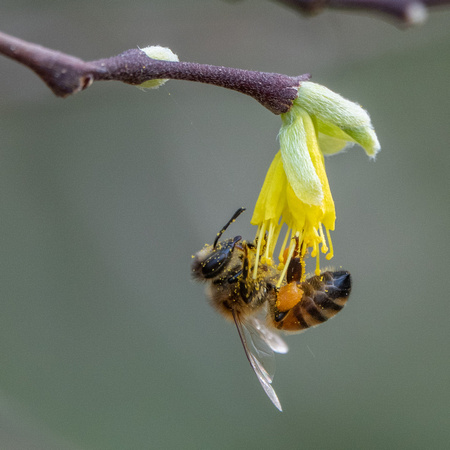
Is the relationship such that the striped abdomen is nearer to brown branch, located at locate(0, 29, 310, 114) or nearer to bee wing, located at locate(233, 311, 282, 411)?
bee wing, located at locate(233, 311, 282, 411)

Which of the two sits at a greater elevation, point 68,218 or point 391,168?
point 68,218

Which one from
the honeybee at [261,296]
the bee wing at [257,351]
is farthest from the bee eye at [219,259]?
the bee wing at [257,351]

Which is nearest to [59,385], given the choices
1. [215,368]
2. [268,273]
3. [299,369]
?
[215,368]

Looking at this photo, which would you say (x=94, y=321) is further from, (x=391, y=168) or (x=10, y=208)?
(x=391, y=168)

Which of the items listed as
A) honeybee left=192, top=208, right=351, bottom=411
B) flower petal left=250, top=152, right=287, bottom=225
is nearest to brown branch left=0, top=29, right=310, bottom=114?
flower petal left=250, top=152, right=287, bottom=225

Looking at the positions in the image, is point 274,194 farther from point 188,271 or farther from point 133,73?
point 188,271

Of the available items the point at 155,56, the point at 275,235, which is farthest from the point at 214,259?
the point at 155,56

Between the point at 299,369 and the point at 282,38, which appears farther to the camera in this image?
the point at 299,369
